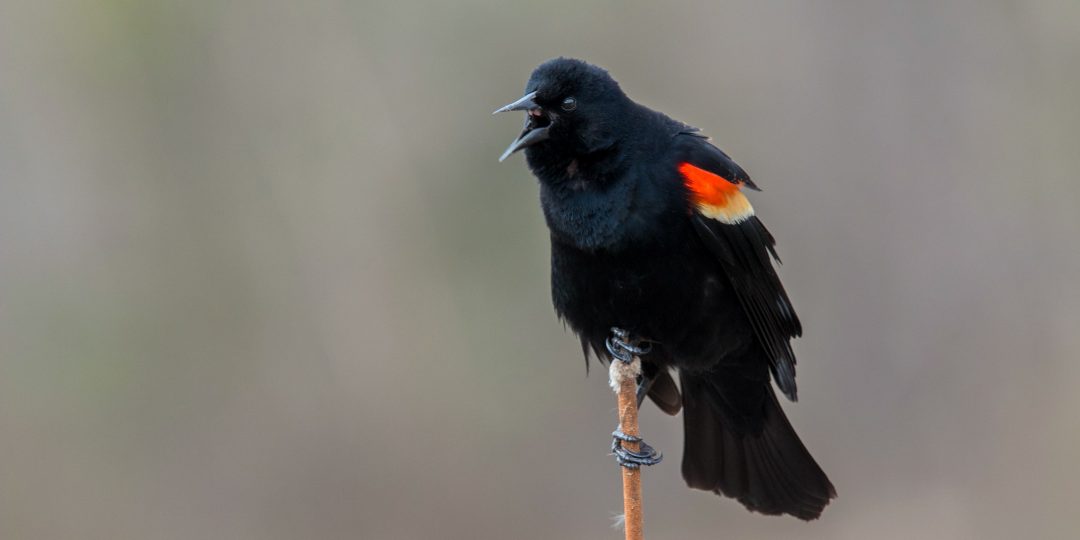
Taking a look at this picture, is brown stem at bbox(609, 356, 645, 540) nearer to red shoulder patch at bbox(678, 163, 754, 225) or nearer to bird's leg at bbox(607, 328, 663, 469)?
bird's leg at bbox(607, 328, 663, 469)

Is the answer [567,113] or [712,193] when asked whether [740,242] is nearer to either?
[712,193]

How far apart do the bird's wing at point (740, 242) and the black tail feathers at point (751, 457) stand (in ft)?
0.77

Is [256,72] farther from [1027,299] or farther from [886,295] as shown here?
[1027,299]

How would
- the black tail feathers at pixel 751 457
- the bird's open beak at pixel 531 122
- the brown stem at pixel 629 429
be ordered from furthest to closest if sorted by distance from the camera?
the black tail feathers at pixel 751 457 < the bird's open beak at pixel 531 122 < the brown stem at pixel 629 429

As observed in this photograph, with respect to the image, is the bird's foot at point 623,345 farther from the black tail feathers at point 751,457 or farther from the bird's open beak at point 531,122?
the bird's open beak at point 531,122

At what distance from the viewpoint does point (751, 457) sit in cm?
409

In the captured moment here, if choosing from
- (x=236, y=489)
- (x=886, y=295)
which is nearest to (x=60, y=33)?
(x=236, y=489)

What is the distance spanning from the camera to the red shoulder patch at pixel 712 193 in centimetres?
360

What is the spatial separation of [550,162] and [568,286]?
16.0 inches

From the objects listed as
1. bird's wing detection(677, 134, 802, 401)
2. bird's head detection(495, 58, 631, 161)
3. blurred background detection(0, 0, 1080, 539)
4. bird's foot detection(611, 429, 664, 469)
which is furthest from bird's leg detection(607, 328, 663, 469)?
blurred background detection(0, 0, 1080, 539)

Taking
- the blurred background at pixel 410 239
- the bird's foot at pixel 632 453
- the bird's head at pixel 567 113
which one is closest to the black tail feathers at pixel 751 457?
the bird's foot at pixel 632 453

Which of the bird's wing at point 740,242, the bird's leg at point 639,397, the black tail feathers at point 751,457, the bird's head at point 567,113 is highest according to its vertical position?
the bird's head at point 567,113

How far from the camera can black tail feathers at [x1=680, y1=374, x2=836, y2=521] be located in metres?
4.02

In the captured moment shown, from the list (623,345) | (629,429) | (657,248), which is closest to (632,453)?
(629,429)
